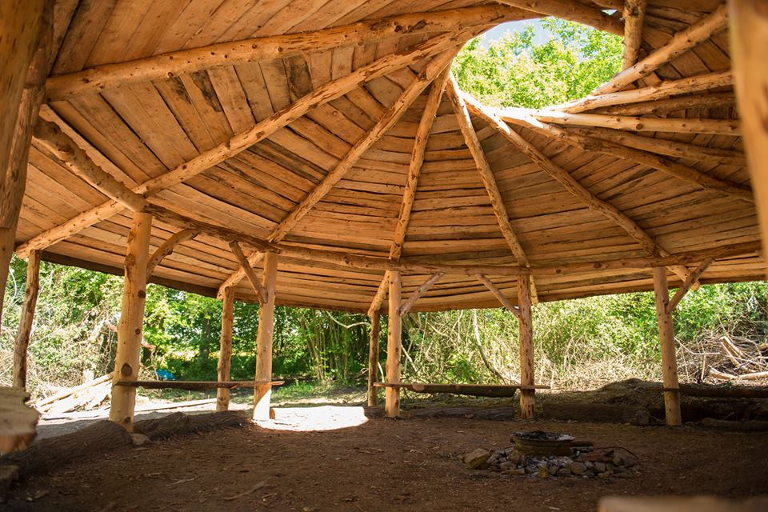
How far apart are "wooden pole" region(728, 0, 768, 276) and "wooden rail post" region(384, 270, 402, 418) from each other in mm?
8750

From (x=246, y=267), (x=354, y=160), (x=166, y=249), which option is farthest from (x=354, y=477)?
(x=354, y=160)

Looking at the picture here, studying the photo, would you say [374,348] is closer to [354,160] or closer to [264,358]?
[264,358]

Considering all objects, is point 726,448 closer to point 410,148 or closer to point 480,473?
point 480,473

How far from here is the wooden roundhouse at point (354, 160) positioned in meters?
4.43

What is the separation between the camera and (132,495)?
4027 mm

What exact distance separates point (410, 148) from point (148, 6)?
14.6 ft

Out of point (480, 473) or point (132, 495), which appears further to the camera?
point (480, 473)

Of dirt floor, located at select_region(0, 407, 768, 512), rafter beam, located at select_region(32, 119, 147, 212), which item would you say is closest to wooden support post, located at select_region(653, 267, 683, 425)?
dirt floor, located at select_region(0, 407, 768, 512)

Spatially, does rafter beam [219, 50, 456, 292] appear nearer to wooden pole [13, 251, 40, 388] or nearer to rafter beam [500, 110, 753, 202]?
rafter beam [500, 110, 753, 202]

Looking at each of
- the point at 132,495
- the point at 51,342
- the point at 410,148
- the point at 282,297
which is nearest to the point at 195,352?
the point at 51,342

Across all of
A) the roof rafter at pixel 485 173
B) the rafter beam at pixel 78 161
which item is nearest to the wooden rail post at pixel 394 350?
the roof rafter at pixel 485 173

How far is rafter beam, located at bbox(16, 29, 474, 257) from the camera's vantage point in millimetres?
5523

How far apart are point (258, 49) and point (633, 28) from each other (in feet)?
10.6

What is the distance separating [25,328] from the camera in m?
7.79
